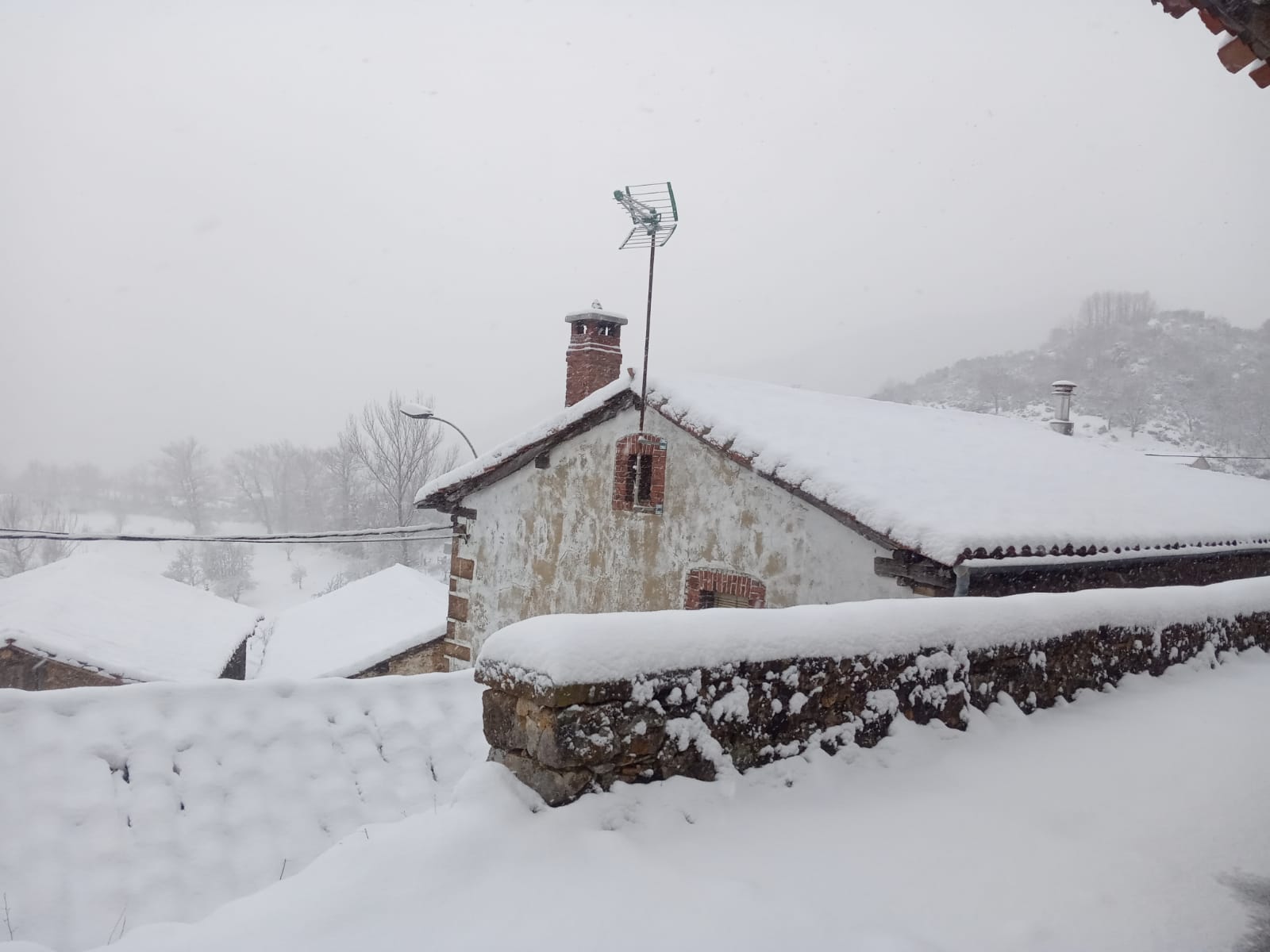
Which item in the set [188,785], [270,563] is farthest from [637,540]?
[270,563]

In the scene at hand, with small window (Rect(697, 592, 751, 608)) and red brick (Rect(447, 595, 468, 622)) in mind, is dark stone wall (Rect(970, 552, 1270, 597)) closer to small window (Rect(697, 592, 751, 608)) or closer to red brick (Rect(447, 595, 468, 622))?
small window (Rect(697, 592, 751, 608))

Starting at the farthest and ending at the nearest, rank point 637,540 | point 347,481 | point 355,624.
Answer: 1. point 347,481
2. point 355,624
3. point 637,540

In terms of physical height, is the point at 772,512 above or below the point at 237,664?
above

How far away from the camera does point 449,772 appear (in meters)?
3.84

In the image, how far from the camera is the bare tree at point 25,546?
49.0 meters

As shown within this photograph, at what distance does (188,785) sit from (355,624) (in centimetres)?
2124

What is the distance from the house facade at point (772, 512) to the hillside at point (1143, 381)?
39590mm

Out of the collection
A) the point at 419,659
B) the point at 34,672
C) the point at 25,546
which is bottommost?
the point at 25,546

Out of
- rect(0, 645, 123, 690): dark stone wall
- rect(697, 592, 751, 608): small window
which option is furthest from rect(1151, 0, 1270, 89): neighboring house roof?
rect(0, 645, 123, 690): dark stone wall

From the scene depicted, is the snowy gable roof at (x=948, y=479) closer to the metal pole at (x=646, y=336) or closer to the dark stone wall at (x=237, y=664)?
the metal pole at (x=646, y=336)

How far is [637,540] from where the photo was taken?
31.3 ft

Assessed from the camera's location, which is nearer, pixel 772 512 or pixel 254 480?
pixel 772 512

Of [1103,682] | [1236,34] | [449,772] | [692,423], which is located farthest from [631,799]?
[692,423]

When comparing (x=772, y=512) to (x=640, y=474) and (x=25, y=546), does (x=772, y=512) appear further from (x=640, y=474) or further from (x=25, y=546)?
(x=25, y=546)
